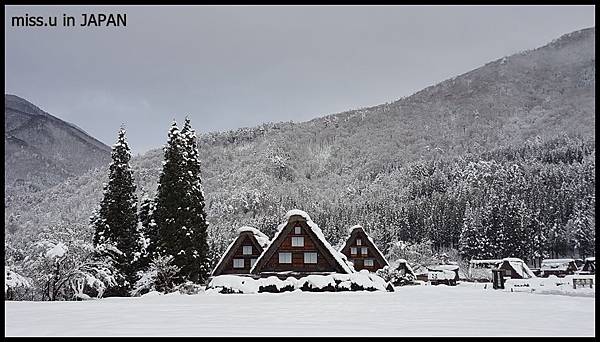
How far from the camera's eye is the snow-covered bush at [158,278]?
97.9ft

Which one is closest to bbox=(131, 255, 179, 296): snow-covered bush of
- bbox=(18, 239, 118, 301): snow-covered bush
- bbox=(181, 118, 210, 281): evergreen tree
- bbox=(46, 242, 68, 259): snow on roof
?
bbox=(181, 118, 210, 281): evergreen tree

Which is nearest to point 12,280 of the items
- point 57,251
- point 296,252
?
point 57,251

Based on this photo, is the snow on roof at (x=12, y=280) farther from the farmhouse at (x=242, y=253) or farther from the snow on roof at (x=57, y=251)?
the farmhouse at (x=242, y=253)

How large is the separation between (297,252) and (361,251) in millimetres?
19419

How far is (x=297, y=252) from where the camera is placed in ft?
117

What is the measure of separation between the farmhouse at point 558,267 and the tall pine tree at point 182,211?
5898 cm

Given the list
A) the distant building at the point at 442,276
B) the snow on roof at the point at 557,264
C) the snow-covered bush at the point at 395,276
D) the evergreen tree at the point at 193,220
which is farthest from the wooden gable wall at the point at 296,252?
the snow on roof at the point at 557,264

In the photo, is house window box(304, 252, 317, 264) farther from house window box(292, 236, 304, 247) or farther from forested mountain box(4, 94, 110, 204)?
forested mountain box(4, 94, 110, 204)

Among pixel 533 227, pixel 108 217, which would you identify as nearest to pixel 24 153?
pixel 108 217

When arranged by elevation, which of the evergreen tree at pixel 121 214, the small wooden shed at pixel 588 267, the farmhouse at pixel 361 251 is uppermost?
the evergreen tree at pixel 121 214

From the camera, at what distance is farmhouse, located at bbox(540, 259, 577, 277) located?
249ft

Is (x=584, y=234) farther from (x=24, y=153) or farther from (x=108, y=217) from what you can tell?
(x=24, y=153)

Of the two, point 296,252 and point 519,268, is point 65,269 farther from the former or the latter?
point 519,268

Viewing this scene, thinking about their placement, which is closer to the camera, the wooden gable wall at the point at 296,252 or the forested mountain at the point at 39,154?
the wooden gable wall at the point at 296,252
